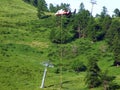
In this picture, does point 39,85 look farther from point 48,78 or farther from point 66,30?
point 66,30

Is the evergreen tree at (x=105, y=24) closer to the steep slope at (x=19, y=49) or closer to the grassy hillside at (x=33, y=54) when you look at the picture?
the grassy hillside at (x=33, y=54)

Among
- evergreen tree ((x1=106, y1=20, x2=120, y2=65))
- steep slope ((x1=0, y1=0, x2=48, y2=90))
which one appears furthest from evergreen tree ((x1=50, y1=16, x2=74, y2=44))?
evergreen tree ((x1=106, y1=20, x2=120, y2=65))

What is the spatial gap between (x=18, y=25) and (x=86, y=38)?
101ft

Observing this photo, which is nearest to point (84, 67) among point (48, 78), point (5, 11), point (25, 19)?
point (48, 78)

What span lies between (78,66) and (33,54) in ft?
72.6

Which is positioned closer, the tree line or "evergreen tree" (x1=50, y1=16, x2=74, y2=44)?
the tree line

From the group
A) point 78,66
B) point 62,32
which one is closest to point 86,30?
point 62,32

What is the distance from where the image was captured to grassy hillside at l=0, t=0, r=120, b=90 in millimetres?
96812

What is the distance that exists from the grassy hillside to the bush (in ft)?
5.22

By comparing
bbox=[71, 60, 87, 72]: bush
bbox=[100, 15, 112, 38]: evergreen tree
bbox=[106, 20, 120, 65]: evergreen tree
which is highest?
bbox=[100, 15, 112, 38]: evergreen tree

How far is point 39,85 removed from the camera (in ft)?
310

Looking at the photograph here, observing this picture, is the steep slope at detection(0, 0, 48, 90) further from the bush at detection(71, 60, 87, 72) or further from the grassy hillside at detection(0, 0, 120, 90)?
the bush at detection(71, 60, 87, 72)

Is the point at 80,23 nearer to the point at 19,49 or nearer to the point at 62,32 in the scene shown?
the point at 62,32

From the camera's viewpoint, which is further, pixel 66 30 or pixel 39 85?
pixel 66 30
